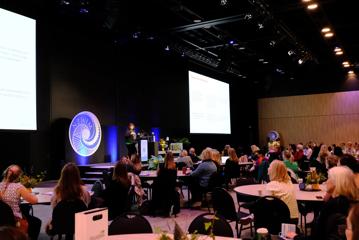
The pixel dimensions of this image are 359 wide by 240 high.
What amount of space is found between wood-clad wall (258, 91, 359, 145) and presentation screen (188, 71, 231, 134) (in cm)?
392

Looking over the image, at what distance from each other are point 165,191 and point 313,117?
53.4ft

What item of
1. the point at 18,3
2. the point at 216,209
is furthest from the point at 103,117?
the point at 216,209

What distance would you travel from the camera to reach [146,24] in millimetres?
11453

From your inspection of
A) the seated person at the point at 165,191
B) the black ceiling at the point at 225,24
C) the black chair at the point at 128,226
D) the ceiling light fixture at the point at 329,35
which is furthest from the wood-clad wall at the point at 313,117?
the black chair at the point at 128,226

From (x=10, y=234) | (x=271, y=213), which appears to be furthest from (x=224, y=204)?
(x=10, y=234)

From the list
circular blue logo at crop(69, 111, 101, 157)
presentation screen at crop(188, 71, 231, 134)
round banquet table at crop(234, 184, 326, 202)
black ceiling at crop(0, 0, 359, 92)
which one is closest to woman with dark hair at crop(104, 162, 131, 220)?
round banquet table at crop(234, 184, 326, 202)

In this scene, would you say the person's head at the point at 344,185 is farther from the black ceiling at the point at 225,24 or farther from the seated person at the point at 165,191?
the black ceiling at the point at 225,24

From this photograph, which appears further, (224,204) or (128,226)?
(224,204)

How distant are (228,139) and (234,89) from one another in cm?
326

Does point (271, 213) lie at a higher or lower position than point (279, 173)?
lower

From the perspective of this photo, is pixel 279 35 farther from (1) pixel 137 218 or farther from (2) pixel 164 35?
(1) pixel 137 218

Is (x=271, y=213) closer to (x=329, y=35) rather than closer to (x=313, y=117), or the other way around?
(x=329, y=35)

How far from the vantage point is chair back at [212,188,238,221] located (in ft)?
15.1

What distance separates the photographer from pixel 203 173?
24.7 feet
